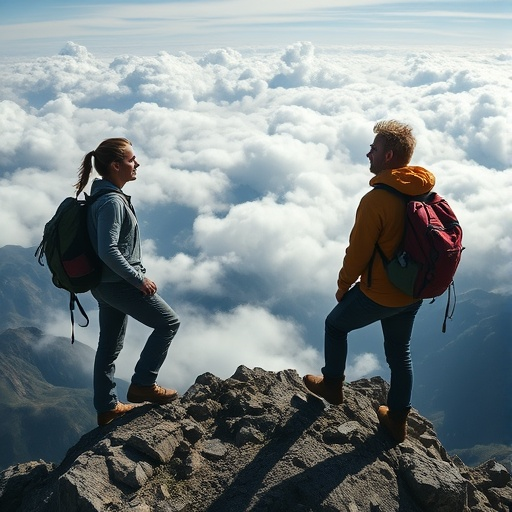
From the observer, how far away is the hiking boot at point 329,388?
8.45 meters

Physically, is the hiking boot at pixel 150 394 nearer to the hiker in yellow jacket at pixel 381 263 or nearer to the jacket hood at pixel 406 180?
the hiker in yellow jacket at pixel 381 263

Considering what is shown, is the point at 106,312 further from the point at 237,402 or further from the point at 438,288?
the point at 438,288

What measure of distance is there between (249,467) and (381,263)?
11.7ft

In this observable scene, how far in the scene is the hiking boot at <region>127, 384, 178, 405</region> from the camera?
8352mm

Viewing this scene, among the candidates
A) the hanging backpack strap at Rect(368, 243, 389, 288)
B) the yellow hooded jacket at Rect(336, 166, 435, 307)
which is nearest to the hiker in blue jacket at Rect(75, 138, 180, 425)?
the yellow hooded jacket at Rect(336, 166, 435, 307)

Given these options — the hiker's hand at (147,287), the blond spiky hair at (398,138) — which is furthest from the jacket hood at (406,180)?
the hiker's hand at (147,287)

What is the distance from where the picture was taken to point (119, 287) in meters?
7.41

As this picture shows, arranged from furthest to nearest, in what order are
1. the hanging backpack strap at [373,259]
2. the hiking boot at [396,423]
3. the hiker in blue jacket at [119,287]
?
the hiking boot at [396,423]
the hiker in blue jacket at [119,287]
the hanging backpack strap at [373,259]

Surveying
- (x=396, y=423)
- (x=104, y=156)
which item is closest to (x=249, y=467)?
(x=396, y=423)

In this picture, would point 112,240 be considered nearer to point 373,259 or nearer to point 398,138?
point 373,259

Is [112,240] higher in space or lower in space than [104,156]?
lower

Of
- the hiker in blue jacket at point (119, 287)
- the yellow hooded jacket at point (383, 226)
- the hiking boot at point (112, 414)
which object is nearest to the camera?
the yellow hooded jacket at point (383, 226)

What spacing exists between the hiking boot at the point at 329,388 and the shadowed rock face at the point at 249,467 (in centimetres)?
35

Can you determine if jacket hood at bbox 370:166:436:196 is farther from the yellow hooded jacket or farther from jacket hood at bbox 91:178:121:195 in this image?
jacket hood at bbox 91:178:121:195
